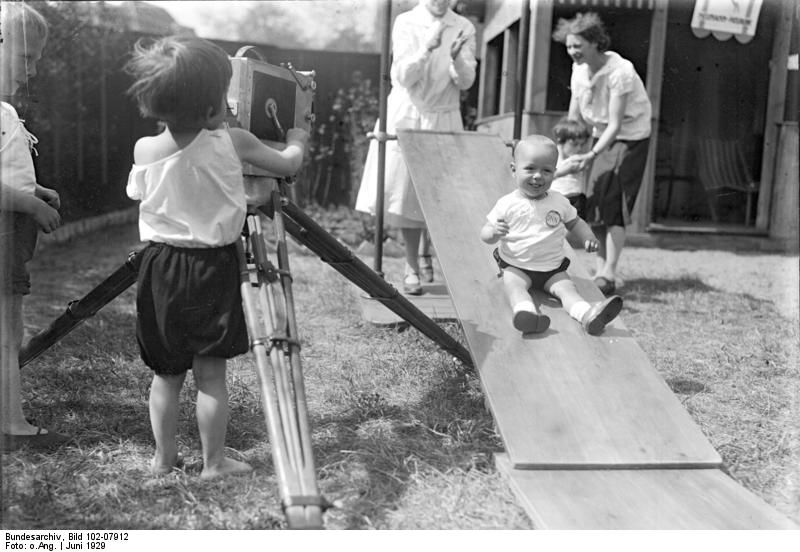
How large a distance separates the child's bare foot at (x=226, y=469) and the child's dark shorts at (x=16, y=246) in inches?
37.2

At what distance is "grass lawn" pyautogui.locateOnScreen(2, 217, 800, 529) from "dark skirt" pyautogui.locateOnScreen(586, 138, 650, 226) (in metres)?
0.66

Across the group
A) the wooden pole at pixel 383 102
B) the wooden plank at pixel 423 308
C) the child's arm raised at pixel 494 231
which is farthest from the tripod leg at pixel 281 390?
the wooden pole at pixel 383 102

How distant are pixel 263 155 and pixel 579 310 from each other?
1433 mm

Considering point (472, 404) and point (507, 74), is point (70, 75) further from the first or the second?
point (472, 404)

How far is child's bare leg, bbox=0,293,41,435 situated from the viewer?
2707mm

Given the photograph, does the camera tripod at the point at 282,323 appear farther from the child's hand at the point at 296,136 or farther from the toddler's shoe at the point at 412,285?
the toddler's shoe at the point at 412,285

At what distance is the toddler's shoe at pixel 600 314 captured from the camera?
9.88ft

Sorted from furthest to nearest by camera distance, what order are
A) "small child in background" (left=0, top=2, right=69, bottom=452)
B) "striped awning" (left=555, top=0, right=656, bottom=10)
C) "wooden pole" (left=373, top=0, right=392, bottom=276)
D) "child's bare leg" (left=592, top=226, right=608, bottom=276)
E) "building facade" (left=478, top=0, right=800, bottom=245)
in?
1. "building facade" (left=478, top=0, right=800, bottom=245)
2. "striped awning" (left=555, top=0, right=656, bottom=10)
3. "child's bare leg" (left=592, top=226, right=608, bottom=276)
4. "wooden pole" (left=373, top=0, right=392, bottom=276)
5. "small child in background" (left=0, top=2, right=69, bottom=452)

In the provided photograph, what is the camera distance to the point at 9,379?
2717 mm

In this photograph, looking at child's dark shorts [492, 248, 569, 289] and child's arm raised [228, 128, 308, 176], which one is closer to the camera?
child's arm raised [228, 128, 308, 176]

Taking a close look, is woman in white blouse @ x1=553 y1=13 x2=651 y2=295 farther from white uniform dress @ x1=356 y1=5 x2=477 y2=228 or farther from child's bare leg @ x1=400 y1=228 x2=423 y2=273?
child's bare leg @ x1=400 y1=228 x2=423 y2=273

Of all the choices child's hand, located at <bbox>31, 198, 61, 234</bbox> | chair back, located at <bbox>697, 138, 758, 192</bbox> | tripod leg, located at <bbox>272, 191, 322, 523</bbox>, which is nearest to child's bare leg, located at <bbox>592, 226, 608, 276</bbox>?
tripod leg, located at <bbox>272, 191, 322, 523</bbox>

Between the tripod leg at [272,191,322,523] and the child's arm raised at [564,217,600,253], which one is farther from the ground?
the child's arm raised at [564,217,600,253]

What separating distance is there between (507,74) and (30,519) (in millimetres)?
7817
